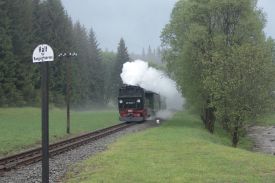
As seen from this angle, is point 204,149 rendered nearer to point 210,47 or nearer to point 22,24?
point 210,47

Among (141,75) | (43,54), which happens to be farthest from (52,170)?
(141,75)

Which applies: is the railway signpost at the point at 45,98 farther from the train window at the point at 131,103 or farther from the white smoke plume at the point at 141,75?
the white smoke plume at the point at 141,75

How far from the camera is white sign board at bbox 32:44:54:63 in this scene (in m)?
10.0

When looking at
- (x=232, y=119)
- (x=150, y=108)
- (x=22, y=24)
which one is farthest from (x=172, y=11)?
(x=22, y=24)

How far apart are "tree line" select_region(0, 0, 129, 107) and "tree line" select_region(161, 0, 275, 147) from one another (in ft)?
96.4

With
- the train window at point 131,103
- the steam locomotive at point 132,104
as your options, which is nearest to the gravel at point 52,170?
the train window at point 131,103

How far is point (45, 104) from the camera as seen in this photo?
9.93 metres

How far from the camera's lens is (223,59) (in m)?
34.2

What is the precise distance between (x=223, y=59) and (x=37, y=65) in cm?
4618

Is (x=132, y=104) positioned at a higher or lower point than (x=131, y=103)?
lower

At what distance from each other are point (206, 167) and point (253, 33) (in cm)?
2910

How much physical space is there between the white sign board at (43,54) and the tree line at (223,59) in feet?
74.3

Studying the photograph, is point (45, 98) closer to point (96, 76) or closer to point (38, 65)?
point (38, 65)

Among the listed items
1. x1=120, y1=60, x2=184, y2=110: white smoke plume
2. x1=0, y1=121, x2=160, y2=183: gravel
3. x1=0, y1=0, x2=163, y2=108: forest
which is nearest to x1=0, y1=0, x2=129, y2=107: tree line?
x1=0, y1=0, x2=163, y2=108: forest
